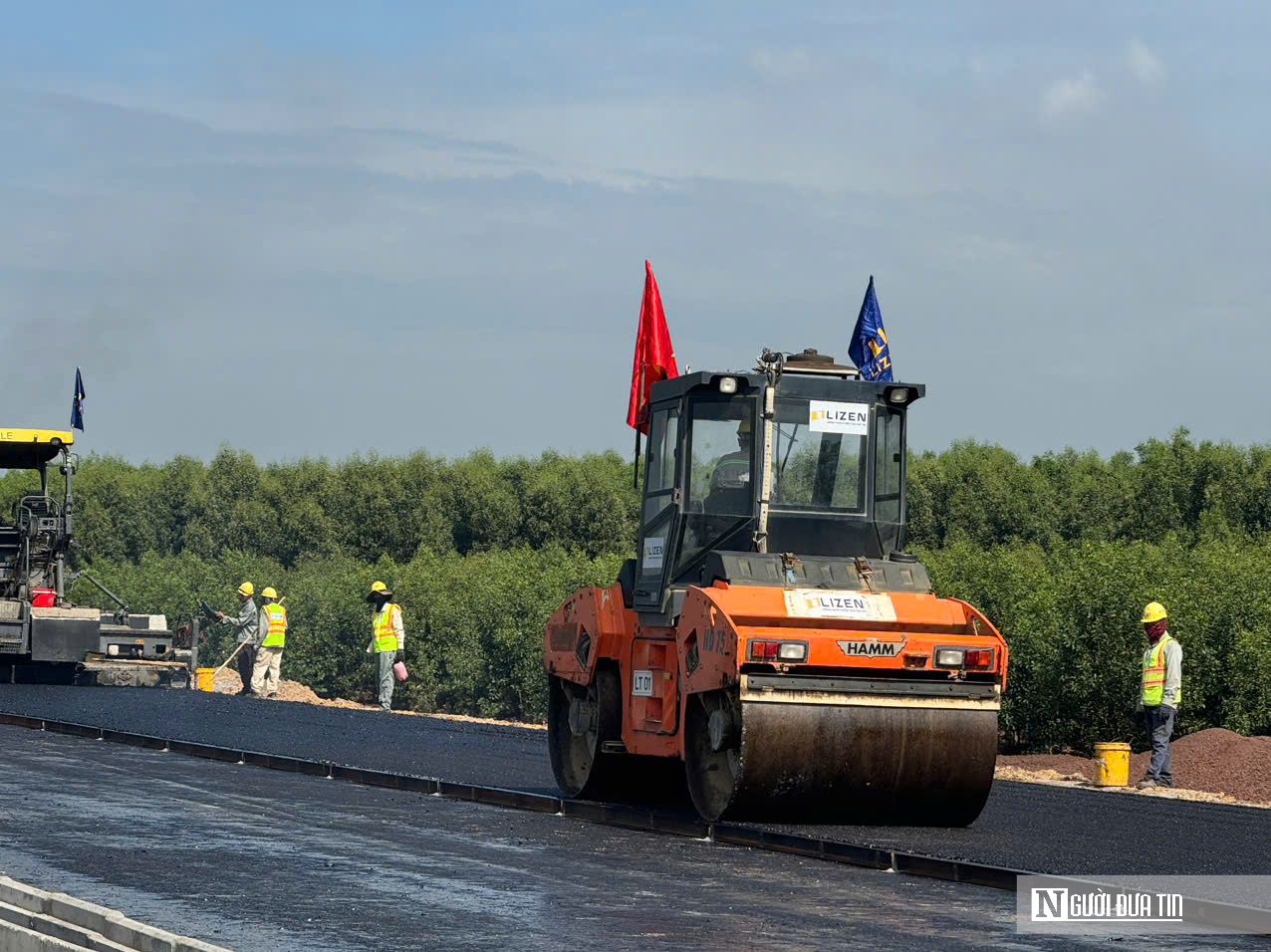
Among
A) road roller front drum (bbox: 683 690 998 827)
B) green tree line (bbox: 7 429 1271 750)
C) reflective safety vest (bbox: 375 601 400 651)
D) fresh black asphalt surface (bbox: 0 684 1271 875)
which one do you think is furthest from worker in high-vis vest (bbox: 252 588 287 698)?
road roller front drum (bbox: 683 690 998 827)

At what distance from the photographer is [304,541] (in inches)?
2334

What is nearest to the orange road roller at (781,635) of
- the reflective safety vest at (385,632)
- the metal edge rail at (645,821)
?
the metal edge rail at (645,821)

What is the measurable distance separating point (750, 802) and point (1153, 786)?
6.70 m

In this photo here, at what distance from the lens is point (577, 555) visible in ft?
124

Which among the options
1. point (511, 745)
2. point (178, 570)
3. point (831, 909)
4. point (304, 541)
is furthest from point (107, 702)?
point (304, 541)

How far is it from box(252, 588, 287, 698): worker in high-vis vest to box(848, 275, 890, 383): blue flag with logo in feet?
44.2

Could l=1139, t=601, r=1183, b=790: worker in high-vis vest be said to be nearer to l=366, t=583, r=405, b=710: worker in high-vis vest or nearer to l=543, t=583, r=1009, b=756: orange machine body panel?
l=543, t=583, r=1009, b=756: orange machine body panel

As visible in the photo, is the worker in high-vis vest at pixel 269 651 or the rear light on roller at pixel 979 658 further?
the worker in high-vis vest at pixel 269 651

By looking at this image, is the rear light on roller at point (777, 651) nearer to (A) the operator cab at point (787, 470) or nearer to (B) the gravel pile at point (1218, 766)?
(A) the operator cab at point (787, 470)

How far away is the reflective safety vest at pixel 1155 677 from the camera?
16.2m

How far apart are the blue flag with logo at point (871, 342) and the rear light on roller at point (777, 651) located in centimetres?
473

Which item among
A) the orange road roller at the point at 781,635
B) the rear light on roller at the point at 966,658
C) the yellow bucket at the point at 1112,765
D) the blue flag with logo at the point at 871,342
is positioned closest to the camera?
the orange road roller at the point at 781,635

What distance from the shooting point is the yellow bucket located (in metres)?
16.1

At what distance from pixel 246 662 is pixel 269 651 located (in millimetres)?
1278
